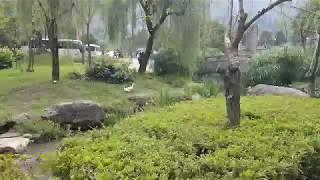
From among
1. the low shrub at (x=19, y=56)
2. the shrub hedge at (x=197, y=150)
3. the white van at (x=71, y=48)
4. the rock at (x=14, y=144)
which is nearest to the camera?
the shrub hedge at (x=197, y=150)

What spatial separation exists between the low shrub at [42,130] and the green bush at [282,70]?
856cm

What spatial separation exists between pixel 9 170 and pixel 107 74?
11444mm

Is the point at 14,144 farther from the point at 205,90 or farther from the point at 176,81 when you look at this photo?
the point at 176,81

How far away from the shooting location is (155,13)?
53.7ft

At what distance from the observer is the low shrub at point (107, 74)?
574 inches

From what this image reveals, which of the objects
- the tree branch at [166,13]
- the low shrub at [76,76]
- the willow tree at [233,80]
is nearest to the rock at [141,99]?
the low shrub at [76,76]

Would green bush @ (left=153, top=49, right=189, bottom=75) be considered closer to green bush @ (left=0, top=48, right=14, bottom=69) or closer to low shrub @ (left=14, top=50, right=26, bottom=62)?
green bush @ (left=0, top=48, right=14, bottom=69)

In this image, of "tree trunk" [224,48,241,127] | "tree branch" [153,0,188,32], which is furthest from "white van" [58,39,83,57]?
"tree trunk" [224,48,241,127]

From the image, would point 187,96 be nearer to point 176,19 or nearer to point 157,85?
point 157,85

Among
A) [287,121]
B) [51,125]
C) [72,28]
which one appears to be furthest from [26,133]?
[72,28]

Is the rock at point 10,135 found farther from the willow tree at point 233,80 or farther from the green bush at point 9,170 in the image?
the green bush at point 9,170

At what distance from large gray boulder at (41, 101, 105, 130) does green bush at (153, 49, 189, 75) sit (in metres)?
7.28

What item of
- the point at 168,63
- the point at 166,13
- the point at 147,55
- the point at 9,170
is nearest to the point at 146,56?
the point at 147,55

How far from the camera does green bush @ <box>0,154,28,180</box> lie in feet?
10.7
